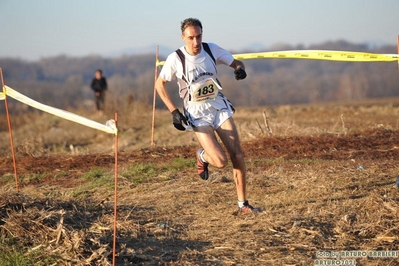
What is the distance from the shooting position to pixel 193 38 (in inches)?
298

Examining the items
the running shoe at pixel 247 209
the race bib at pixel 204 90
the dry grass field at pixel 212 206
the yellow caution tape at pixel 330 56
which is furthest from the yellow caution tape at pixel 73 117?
the yellow caution tape at pixel 330 56

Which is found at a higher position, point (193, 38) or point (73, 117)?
point (193, 38)

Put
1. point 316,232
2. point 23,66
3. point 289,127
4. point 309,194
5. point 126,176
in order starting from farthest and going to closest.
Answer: point 23,66 → point 289,127 → point 126,176 → point 309,194 → point 316,232

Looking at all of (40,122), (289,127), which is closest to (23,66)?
(40,122)

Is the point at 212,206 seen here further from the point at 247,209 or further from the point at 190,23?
the point at 190,23

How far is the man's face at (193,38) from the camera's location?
7.56m

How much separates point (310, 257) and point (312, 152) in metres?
5.26

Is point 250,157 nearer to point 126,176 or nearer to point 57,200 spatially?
point 126,176

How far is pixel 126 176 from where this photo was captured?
10.1m

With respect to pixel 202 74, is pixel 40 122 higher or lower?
lower

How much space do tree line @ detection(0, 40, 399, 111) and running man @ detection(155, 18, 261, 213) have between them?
159 ft

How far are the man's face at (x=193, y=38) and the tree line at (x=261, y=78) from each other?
159 feet

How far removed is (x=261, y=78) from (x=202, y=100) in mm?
91155

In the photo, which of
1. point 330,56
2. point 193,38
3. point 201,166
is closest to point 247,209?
point 201,166
